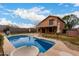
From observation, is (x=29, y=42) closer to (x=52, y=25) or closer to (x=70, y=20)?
(x=52, y=25)

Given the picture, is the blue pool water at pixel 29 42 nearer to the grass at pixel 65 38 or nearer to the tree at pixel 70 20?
the grass at pixel 65 38

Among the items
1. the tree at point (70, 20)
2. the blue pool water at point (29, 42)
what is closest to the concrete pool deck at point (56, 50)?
the blue pool water at point (29, 42)

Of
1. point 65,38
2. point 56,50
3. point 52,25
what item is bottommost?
point 56,50

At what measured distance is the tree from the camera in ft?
Result: 5.88

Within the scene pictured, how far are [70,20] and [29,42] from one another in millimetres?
489

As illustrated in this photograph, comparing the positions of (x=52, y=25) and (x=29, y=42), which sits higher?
(x=52, y=25)

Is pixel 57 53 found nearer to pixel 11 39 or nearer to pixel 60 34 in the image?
pixel 60 34

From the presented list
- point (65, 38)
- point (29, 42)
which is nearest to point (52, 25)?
point (65, 38)

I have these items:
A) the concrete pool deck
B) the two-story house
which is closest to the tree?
the two-story house

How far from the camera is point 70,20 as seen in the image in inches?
72.7

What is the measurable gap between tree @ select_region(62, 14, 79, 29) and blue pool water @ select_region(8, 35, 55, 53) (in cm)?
25

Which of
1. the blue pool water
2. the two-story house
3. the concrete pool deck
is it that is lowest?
the concrete pool deck

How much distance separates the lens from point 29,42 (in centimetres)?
180

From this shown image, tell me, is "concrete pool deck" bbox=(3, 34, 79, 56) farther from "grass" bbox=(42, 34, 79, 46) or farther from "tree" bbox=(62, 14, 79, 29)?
"tree" bbox=(62, 14, 79, 29)
